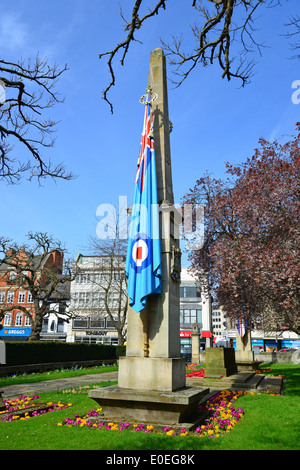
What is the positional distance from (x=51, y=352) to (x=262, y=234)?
624 inches

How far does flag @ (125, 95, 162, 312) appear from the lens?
6586 mm

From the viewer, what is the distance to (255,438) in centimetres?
514

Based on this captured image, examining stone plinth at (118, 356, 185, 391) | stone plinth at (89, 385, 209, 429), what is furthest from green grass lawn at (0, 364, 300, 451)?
stone plinth at (118, 356, 185, 391)

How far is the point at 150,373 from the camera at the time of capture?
6.28 metres

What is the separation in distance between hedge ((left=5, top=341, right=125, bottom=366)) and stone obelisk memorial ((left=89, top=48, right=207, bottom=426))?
14.0m

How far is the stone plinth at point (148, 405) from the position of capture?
18.4 ft

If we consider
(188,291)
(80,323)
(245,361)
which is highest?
(188,291)

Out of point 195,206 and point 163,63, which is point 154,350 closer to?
point 163,63

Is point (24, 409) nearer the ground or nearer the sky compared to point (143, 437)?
nearer the ground

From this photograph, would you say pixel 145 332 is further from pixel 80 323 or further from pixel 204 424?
pixel 80 323

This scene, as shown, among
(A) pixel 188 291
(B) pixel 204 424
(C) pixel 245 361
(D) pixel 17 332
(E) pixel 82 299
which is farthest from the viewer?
(A) pixel 188 291

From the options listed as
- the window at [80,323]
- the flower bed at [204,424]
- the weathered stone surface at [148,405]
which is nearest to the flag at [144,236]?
the weathered stone surface at [148,405]

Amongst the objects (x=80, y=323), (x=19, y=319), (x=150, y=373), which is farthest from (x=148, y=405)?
(x=80, y=323)


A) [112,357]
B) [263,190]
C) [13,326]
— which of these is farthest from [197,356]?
[13,326]
